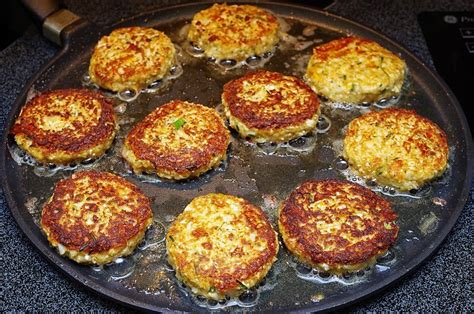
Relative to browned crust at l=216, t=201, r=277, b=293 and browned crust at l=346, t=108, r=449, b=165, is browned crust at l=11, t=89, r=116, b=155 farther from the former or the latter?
browned crust at l=346, t=108, r=449, b=165

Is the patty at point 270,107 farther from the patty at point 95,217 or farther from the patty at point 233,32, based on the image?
the patty at point 95,217

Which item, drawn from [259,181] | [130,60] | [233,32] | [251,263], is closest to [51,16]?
[130,60]

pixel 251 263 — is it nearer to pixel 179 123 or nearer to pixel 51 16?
pixel 179 123

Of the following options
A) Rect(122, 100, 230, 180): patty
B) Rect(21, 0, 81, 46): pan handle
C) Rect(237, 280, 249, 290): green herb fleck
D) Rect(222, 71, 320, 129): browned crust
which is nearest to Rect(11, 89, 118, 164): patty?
Rect(122, 100, 230, 180): patty

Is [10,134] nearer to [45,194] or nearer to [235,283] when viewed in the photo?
[45,194]

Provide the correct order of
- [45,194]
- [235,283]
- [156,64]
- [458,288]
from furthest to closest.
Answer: [156,64] < [45,194] < [458,288] < [235,283]

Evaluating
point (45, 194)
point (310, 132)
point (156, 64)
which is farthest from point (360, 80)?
point (45, 194)
